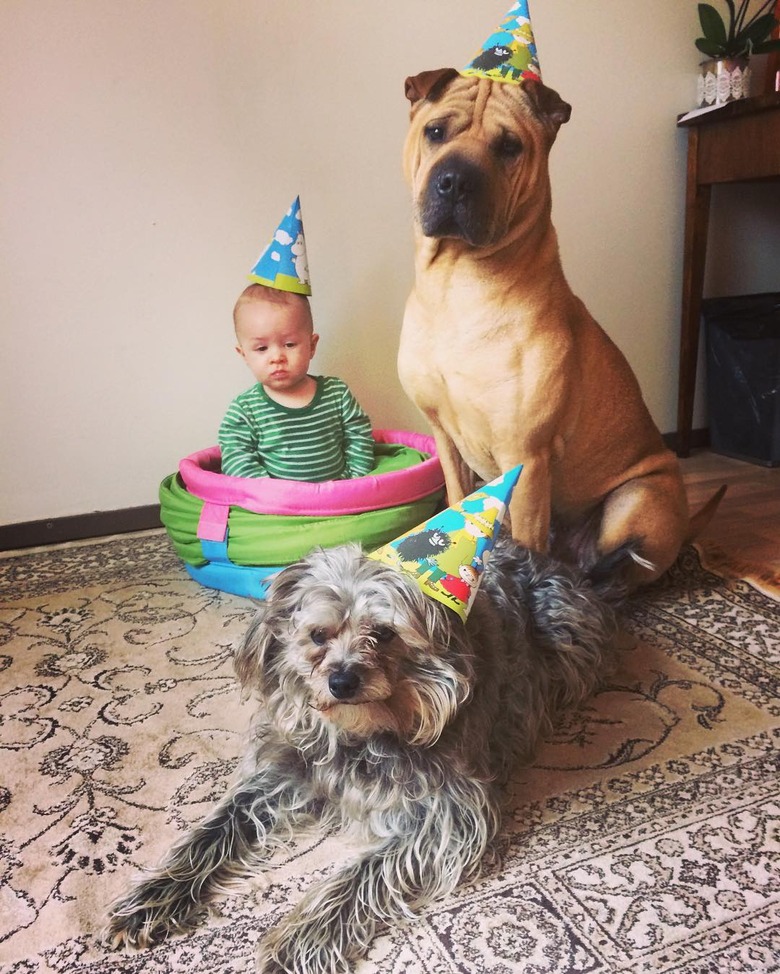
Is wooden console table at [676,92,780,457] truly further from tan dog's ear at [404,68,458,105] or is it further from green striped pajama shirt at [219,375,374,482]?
green striped pajama shirt at [219,375,374,482]

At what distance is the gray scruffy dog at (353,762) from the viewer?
108 centimetres

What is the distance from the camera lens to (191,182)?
2443mm

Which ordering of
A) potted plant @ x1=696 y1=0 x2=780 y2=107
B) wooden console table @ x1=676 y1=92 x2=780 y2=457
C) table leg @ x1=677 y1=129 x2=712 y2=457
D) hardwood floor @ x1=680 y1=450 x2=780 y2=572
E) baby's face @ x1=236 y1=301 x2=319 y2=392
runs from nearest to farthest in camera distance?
baby's face @ x1=236 y1=301 x2=319 y2=392, hardwood floor @ x1=680 y1=450 x2=780 y2=572, wooden console table @ x1=676 y1=92 x2=780 y2=457, potted plant @ x1=696 y1=0 x2=780 y2=107, table leg @ x1=677 y1=129 x2=712 y2=457

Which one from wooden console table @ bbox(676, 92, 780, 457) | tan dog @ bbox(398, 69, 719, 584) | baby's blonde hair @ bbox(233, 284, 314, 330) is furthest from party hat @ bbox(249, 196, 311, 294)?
wooden console table @ bbox(676, 92, 780, 457)

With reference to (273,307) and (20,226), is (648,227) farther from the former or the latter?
(20,226)

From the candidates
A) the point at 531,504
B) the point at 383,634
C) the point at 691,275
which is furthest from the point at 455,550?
the point at 691,275

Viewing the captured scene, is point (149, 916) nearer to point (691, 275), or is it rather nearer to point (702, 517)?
point (702, 517)

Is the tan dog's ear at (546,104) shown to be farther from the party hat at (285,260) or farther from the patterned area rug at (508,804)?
the patterned area rug at (508,804)

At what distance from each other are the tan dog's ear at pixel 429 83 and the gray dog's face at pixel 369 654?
1.06 metres

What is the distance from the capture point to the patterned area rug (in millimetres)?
1044

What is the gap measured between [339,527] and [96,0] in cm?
160

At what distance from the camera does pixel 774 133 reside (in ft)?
8.36

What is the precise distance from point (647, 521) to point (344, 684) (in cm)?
109

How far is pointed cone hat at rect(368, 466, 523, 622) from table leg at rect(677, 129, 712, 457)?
2.10 metres
